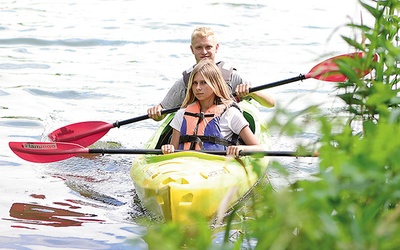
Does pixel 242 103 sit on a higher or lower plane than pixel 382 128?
lower

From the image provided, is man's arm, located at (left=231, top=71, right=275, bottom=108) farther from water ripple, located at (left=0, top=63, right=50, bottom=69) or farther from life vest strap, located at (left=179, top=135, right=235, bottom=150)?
water ripple, located at (left=0, top=63, right=50, bottom=69)

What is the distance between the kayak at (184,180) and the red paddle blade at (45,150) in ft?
2.03

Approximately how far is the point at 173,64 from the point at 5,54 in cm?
228

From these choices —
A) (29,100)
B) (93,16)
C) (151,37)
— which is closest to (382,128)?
(29,100)

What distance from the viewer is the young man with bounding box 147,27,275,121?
19.2ft

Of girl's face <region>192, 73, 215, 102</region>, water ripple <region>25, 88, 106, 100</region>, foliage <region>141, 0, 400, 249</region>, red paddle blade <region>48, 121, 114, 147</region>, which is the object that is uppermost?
foliage <region>141, 0, 400, 249</region>

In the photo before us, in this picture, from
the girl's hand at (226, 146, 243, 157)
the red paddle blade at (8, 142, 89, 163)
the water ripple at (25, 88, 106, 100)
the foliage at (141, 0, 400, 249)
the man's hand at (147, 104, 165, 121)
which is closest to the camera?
the foliage at (141, 0, 400, 249)

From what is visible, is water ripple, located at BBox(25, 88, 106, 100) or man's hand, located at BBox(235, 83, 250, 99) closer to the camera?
man's hand, located at BBox(235, 83, 250, 99)

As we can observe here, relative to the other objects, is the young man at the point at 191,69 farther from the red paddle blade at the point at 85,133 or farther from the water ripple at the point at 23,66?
the water ripple at the point at 23,66

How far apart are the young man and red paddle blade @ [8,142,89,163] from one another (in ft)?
2.42

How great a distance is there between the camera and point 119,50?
1113 centimetres

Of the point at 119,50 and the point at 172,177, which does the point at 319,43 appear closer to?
the point at 119,50

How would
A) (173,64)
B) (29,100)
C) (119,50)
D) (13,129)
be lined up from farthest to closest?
(119,50) → (173,64) → (29,100) → (13,129)

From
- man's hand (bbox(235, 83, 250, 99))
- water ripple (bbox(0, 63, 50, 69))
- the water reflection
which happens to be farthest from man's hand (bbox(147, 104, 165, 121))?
water ripple (bbox(0, 63, 50, 69))
